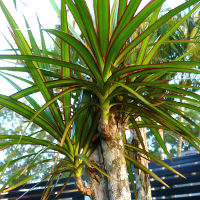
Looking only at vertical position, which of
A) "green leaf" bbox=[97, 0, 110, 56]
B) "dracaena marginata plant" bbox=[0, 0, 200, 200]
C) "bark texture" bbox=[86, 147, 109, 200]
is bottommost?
"bark texture" bbox=[86, 147, 109, 200]

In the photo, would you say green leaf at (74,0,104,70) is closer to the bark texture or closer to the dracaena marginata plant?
the dracaena marginata plant

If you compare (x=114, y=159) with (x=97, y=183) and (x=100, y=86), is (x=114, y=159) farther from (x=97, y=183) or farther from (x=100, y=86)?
(x=100, y=86)

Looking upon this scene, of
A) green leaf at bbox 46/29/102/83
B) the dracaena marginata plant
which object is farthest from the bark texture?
green leaf at bbox 46/29/102/83

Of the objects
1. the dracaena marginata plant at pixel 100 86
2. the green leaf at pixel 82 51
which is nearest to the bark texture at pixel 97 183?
the dracaena marginata plant at pixel 100 86

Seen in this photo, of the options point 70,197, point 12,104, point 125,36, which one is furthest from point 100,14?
point 70,197

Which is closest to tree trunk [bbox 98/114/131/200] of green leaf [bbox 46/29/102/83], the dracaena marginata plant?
the dracaena marginata plant

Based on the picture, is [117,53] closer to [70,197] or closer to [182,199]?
[182,199]

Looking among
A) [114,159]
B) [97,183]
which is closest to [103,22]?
[114,159]

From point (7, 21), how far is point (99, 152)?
0.52 meters

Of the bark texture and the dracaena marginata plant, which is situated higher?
the dracaena marginata plant

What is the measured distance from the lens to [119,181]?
2.41ft

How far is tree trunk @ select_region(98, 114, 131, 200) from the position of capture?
28.8 inches

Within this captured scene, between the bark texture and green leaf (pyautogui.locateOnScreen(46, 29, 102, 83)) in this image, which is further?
the bark texture

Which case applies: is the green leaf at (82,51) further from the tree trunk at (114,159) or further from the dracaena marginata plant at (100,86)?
the tree trunk at (114,159)
